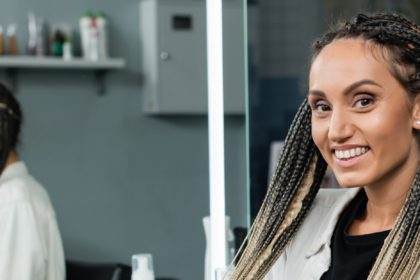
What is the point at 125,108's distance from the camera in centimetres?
324

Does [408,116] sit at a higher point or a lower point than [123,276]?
higher

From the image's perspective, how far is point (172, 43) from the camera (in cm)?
315

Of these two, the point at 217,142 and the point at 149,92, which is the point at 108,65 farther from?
the point at 217,142

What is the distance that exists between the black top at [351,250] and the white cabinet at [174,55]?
200cm

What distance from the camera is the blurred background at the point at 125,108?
304 centimetres

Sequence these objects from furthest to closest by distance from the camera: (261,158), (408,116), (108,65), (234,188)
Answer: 1. (108,65)
2. (261,158)
3. (234,188)
4. (408,116)

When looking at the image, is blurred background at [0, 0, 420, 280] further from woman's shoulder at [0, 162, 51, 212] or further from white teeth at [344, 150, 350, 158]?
white teeth at [344, 150, 350, 158]

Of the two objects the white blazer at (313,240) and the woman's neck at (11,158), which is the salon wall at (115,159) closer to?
the woman's neck at (11,158)

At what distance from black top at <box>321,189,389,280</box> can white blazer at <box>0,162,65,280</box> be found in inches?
48.0

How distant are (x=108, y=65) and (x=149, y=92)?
206 millimetres

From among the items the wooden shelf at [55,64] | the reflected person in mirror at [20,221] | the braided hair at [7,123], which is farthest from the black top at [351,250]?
the wooden shelf at [55,64]

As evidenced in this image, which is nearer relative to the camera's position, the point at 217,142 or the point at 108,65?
the point at 217,142

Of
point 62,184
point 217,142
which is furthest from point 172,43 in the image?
point 217,142

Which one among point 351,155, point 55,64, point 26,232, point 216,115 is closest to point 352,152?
point 351,155
